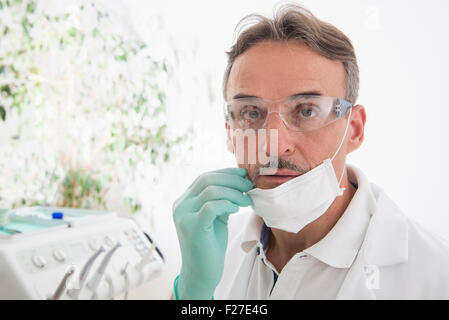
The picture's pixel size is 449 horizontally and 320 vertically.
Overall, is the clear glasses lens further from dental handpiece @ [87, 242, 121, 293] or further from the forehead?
dental handpiece @ [87, 242, 121, 293]

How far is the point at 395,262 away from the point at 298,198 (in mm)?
327

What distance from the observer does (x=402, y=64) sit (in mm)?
1427

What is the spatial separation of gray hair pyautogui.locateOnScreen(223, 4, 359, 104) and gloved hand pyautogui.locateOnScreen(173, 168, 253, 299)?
444mm

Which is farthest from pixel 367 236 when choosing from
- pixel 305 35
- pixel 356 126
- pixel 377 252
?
pixel 305 35

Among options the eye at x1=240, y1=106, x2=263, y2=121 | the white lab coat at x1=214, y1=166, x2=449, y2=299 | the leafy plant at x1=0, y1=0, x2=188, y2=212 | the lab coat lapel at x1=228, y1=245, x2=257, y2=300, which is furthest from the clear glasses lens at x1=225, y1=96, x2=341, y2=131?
the leafy plant at x1=0, y1=0, x2=188, y2=212

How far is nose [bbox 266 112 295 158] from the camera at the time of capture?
96 cm

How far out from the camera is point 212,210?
94cm

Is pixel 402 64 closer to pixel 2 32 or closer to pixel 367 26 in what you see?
pixel 367 26

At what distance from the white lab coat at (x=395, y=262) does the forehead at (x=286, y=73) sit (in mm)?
433

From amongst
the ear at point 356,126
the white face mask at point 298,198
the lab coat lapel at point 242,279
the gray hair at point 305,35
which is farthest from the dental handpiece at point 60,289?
the ear at point 356,126

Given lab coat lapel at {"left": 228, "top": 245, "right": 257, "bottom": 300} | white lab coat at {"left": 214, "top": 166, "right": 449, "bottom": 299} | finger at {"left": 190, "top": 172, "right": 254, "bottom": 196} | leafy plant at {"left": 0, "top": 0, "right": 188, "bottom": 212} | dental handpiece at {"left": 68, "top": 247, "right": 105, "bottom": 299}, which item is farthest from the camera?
leafy plant at {"left": 0, "top": 0, "right": 188, "bottom": 212}

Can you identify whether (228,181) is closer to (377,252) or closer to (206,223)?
(206,223)

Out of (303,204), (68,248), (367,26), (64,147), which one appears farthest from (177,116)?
(303,204)

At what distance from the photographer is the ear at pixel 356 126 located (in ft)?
3.58
